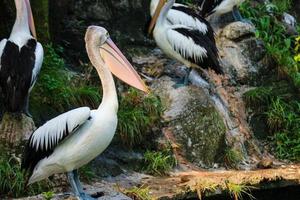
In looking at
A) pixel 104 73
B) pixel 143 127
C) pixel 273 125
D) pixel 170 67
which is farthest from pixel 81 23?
pixel 104 73

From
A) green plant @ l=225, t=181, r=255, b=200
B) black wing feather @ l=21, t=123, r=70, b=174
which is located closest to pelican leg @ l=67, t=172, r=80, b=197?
black wing feather @ l=21, t=123, r=70, b=174

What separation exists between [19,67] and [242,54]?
14.7 feet

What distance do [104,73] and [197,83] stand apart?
343cm

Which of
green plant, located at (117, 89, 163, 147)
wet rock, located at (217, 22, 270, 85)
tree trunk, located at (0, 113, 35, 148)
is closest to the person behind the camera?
tree trunk, located at (0, 113, 35, 148)

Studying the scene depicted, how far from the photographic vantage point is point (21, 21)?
779cm

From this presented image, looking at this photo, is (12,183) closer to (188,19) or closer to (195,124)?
(195,124)

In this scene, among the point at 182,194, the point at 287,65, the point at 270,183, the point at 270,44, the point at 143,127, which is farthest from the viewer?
the point at 270,44

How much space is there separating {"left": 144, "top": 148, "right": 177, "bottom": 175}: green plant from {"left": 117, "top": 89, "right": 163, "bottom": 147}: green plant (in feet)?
0.87

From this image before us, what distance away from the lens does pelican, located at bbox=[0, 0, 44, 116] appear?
6.89m

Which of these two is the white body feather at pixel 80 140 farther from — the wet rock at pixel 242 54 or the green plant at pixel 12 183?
the wet rock at pixel 242 54

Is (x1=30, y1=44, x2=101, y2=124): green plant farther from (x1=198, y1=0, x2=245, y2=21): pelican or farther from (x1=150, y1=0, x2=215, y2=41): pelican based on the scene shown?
(x1=198, y1=0, x2=245, y2=21): pelican

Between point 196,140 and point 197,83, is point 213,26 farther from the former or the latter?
point 196,140

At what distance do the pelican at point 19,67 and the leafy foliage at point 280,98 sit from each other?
346 cm

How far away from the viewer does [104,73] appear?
6359 mm
